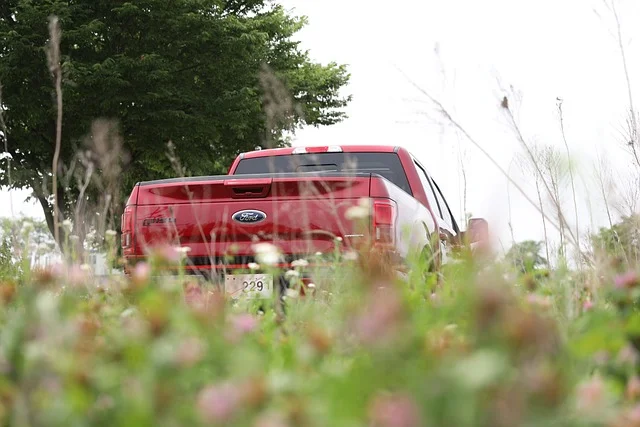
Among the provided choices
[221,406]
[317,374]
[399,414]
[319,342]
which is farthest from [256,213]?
[399,414]

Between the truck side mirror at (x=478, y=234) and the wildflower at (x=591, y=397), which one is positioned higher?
the truck side mirror at (x=478, y=234)

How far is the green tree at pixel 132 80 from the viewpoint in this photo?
18.0 m

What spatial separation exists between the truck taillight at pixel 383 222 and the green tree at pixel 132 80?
553 inches

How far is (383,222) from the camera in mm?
4395

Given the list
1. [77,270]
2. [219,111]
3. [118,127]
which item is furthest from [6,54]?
[77,270]

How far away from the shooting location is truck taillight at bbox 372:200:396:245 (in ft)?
14.4

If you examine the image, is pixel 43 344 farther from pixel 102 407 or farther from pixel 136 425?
pixel 136 425

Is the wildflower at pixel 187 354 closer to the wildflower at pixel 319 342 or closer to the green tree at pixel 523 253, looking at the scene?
the wildflower at pixel 319 342

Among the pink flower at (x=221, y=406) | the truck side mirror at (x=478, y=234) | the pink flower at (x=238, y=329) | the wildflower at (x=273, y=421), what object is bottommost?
the wildflower at (x=273, y=421)

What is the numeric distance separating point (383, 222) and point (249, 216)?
2.71 ft

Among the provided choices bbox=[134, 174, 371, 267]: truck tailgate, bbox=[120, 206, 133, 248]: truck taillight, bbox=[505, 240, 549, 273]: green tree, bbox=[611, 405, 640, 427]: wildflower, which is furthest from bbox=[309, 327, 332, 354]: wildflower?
bbox=[120, 206, 133, 248]: truck taillight

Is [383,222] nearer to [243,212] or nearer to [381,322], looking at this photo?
[243,212]

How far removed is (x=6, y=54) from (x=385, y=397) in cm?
1903

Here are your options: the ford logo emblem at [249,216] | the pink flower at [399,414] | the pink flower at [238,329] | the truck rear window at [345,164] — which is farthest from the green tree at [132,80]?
the pink flower at [399,414]
